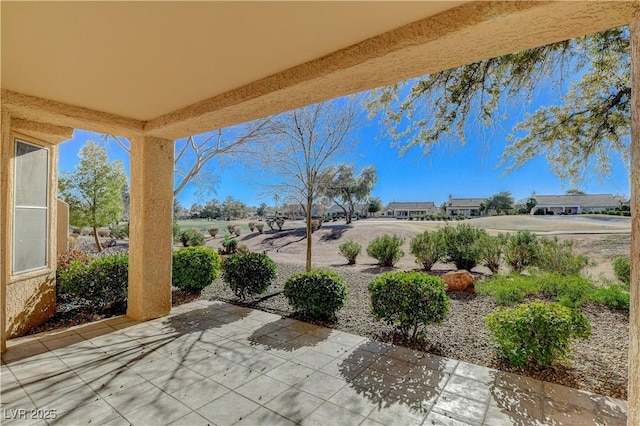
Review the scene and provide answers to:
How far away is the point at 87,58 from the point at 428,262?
872cm

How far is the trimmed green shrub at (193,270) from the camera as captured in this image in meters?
5.83

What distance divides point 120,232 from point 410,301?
66.3ft

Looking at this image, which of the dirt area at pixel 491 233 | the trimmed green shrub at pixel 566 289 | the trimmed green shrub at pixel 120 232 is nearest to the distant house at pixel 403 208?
the dirt area at pixel 491 233

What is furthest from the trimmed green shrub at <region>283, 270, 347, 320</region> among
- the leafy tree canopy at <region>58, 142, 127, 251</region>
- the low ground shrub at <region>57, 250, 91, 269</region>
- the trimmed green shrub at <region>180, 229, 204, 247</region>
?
the trimmed green shrub at <region>180, 229, 204, 247</region>

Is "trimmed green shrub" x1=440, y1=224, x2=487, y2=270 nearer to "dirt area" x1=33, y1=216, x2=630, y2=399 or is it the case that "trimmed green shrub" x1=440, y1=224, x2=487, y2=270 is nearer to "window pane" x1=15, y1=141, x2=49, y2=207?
"dirt area" x1=33, y1=216, x2=630, y2=399

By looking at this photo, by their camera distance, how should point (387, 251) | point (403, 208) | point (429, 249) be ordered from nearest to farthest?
point (429, 249)
point (387, 251)
point (403, 208)

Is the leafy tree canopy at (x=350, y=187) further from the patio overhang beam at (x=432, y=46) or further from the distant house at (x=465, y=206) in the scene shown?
the distant house at (x=465, y=206)

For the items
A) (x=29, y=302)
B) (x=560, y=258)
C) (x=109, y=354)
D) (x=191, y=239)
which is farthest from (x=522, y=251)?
(x=191, y=239)

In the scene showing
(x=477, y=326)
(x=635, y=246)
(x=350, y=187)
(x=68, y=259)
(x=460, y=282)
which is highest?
(x=350, y=187)

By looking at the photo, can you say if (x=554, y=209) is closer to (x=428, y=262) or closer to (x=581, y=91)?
(x=428, y=262)

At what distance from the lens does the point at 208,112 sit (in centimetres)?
331

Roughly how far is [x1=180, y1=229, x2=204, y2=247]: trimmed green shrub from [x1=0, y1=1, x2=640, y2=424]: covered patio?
33.4ft

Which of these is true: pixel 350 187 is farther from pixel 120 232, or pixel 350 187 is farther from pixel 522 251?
pixel 120 232

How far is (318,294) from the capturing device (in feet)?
14.3
